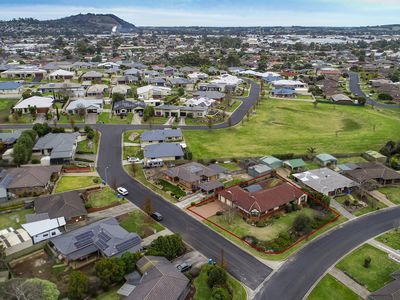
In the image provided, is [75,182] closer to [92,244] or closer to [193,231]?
[92,244]

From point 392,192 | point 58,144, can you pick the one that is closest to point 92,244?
point 58,144

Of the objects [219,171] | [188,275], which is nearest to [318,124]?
[219,171]

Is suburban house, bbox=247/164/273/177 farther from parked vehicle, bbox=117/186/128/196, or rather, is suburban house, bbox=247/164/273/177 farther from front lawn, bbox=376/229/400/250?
parked vehicle, bbox=117/186/128/196

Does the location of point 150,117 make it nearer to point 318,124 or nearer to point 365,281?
point 318,124

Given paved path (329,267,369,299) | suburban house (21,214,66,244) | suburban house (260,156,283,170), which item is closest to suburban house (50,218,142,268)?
suburban house (21,214,66,244)

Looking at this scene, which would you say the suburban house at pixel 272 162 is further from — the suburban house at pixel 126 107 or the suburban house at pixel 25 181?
the suburban house at pixel 126 107

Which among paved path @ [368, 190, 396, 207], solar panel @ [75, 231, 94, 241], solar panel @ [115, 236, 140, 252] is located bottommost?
paved path @ [368, 190, 396, 207]
